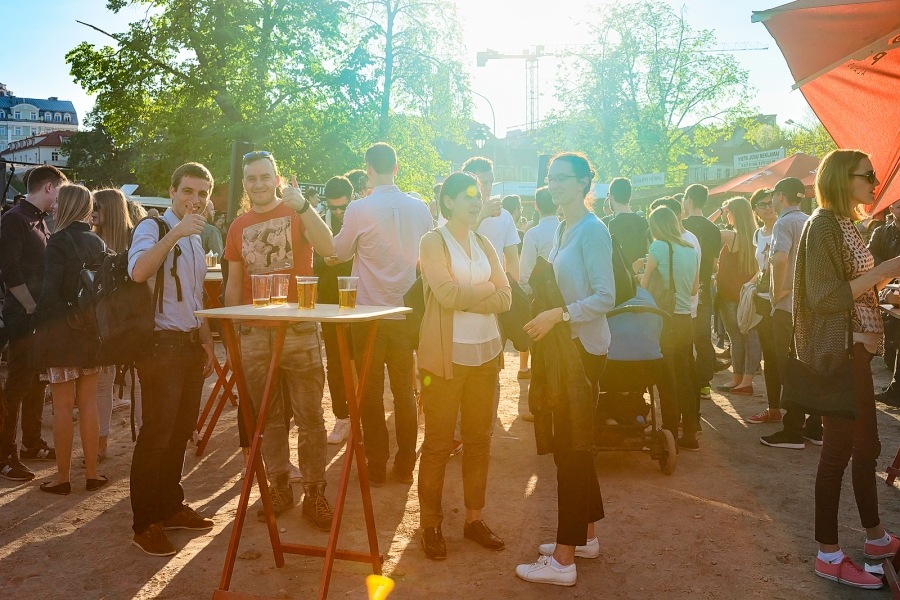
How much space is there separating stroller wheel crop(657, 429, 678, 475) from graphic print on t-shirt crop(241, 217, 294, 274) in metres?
3.02

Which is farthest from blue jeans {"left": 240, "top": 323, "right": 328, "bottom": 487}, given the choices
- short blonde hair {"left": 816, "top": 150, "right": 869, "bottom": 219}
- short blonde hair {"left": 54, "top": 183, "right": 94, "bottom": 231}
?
short blonde hair {"left": 816, "top": 150, "right": 869, "bottom": 219}

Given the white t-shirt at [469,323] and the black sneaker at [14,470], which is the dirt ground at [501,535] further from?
the white t-shirt at [469,323]

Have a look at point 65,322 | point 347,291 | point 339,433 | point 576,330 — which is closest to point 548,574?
point 576,330

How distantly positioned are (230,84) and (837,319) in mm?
22016

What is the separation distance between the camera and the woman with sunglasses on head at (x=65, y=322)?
5020 millimetres

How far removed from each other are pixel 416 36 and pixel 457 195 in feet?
76.8

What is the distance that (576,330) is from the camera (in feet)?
12.0

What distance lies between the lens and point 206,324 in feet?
14.4

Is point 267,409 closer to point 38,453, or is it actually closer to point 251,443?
point 251,443

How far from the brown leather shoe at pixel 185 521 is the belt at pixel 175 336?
3.46 feet

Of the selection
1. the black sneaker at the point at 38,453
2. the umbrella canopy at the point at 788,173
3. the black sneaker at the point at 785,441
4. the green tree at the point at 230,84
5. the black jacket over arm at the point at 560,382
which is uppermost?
the green tree at the point at 230,84

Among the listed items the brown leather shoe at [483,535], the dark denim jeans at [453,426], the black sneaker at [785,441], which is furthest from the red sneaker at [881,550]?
the black sneaker at [785,441]

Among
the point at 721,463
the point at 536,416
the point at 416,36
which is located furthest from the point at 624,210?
the point at 416,36

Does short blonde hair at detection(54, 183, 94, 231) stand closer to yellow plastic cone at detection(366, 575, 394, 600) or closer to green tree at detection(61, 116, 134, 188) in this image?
yellow plastic cone at detection(366, 575, 394, 600)
